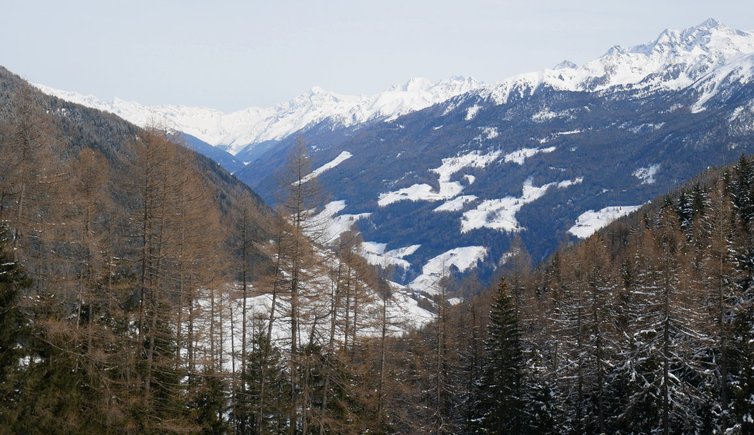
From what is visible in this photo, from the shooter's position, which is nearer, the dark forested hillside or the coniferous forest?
the coniferous forest

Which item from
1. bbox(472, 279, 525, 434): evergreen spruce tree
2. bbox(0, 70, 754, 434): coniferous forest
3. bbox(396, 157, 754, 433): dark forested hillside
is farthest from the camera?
bbox(472, 279, 525, 434): evergreen spruce tree

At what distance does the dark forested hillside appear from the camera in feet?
117

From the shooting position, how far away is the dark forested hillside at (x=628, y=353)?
3553 centimetres

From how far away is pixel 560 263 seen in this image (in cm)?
8075

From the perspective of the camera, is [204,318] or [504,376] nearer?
[204,318]

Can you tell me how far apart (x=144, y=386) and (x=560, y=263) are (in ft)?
215

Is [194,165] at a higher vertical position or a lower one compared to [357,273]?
higher

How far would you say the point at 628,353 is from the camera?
140 feet

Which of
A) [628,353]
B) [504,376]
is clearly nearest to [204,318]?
[504,376]

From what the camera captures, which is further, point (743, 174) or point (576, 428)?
point (743, 174)

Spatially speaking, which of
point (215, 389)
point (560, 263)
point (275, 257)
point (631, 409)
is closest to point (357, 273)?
point (275, 257)

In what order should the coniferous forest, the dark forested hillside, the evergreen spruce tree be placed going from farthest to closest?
the evergreen spruce tree
the dark forested hillside
the coniferous forest

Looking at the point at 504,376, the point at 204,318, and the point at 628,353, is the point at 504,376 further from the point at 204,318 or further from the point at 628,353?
the point at 204,318

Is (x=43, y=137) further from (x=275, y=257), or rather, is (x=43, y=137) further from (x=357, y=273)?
(x=357, y=273)
